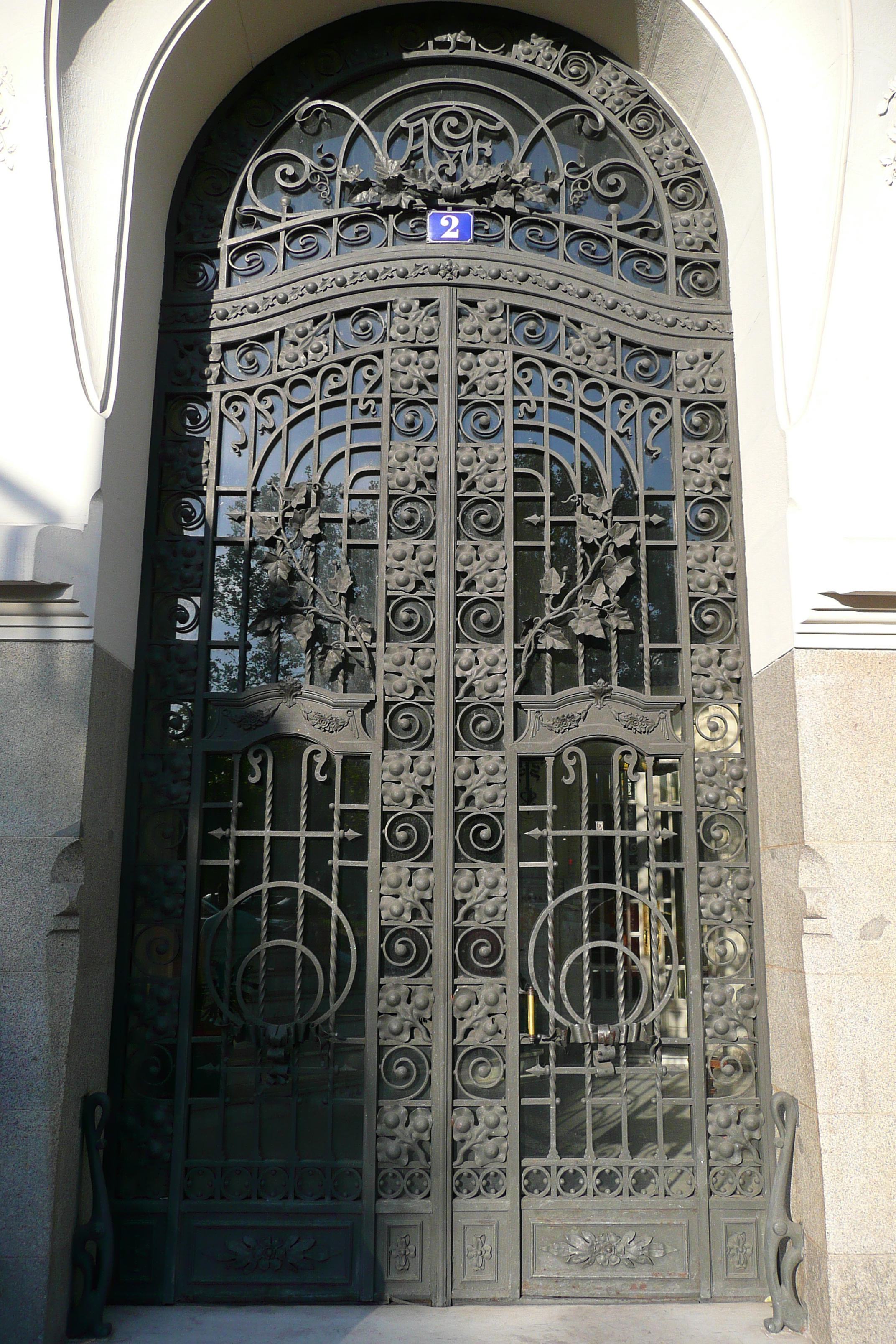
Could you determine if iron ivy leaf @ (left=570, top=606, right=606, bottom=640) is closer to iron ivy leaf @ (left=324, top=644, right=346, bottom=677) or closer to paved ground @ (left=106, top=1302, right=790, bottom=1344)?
iron ivy leaf @ (left=324, top=644, right=346, bottom=677)

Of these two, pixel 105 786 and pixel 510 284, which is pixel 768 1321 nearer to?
pixel 105 786

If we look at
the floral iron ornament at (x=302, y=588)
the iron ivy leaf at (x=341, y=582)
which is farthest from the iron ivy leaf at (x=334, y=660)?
the iron ivy leaf at (x=341, y=582)

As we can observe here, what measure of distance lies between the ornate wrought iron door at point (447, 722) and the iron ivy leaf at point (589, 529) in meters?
0.02

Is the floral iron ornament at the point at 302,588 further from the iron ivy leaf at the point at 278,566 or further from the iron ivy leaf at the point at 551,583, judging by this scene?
the iron ivy leaf at the point at 551,583

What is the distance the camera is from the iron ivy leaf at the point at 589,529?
5605mm

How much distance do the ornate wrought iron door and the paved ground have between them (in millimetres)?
121

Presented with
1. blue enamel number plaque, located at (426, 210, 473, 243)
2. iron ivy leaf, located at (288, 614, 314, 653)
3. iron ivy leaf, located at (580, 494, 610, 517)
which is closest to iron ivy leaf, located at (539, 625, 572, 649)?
iron ivy leaf, located at (580, 494, 610, 517)

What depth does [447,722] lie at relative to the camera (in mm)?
5402

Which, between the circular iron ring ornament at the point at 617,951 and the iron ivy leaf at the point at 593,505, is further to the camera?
the iron ivy leaf at the point at 593,505

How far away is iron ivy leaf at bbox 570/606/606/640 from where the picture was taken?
216 inches

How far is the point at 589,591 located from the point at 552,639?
36cm

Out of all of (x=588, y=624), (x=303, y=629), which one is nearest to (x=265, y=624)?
(x=303, y=629)

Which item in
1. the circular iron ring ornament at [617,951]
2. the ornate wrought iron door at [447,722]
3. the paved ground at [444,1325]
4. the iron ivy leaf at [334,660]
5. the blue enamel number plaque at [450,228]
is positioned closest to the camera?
the paved ground at [444,1325]

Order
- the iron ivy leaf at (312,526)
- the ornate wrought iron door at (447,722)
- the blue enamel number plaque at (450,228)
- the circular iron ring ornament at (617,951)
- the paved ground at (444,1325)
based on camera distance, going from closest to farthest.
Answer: the paved ground at (444,1325), the ornate wrought iron door at (447,722), the circular iron ring ornament at (617,951), the iron ivy leaf at (312,526), the blue enamel number plaque at (450,228)
